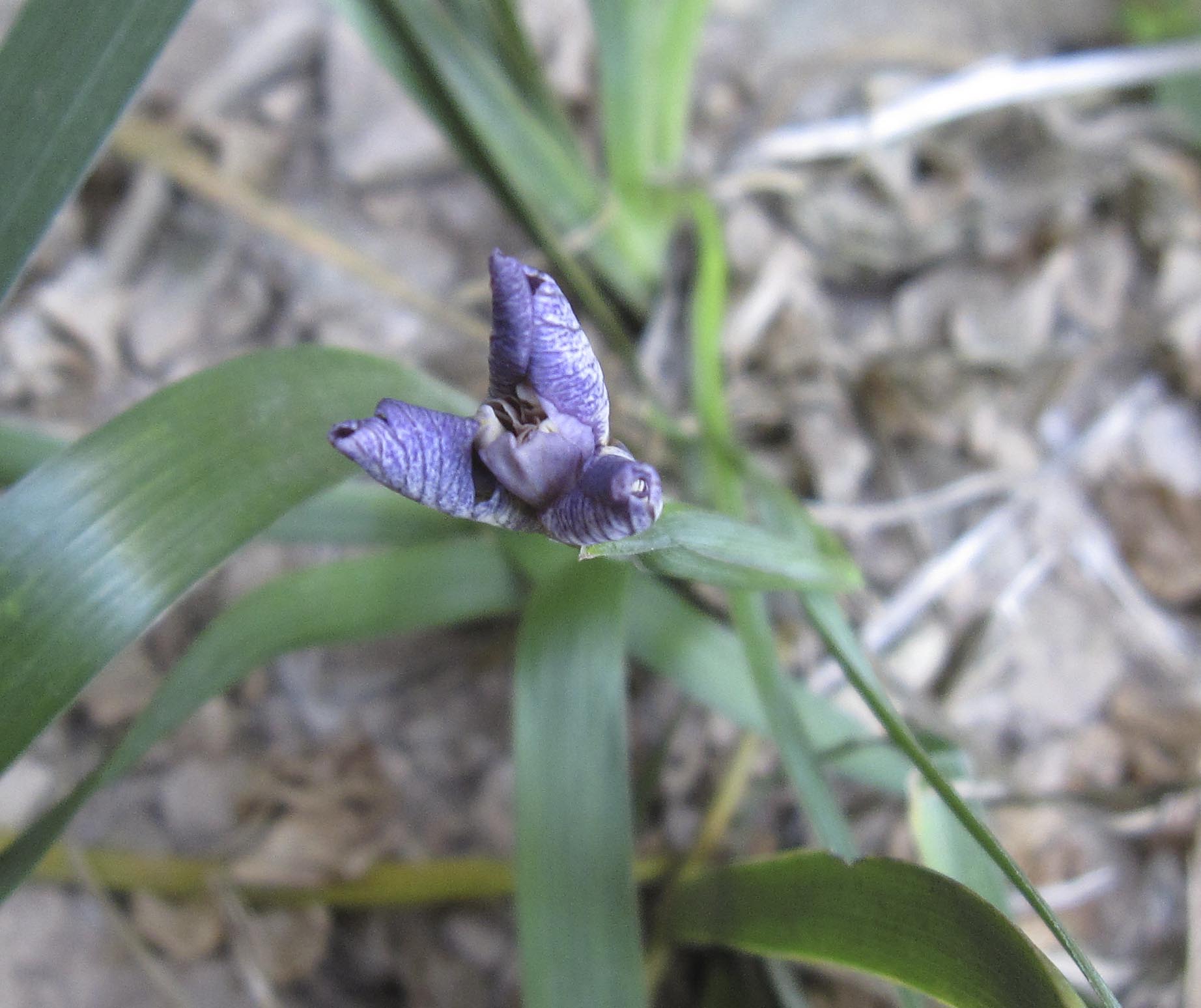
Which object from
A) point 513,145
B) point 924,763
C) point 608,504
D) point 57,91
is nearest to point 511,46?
point 513,145

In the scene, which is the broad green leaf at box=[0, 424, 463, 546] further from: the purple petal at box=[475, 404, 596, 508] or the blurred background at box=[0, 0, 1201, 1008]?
the purple petal at box=[475, 404, 596, 508]

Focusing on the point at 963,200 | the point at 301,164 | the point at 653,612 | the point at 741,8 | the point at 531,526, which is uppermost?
the point at 301,164

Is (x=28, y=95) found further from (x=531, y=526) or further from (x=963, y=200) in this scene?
(x=963, y=200)

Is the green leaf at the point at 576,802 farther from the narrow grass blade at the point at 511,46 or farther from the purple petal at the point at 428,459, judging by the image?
the narrow grass blade at the point at 511,46

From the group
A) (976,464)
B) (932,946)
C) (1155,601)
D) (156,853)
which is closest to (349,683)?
(156,853)

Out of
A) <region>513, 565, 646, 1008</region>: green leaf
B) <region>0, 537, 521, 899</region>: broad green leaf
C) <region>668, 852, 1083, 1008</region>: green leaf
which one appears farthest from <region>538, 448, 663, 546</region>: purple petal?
<region>0, 537, 521, 899</region>: broad green leaf

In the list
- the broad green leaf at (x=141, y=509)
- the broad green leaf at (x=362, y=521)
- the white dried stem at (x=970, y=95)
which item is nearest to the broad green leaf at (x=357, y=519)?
the broad green leaf at (x=362, y=521)
